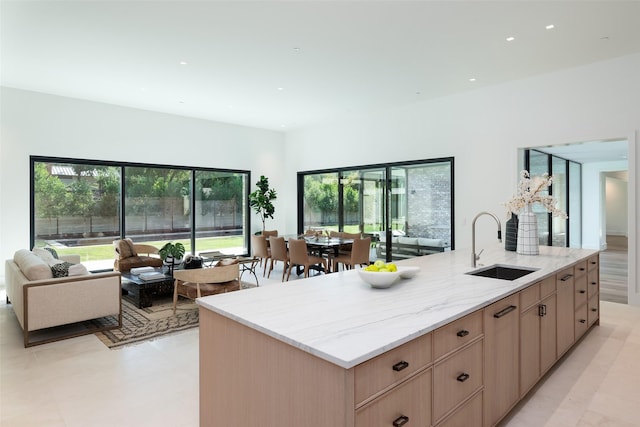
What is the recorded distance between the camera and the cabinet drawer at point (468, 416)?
1.78 meters

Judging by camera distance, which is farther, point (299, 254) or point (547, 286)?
point (299, 254)

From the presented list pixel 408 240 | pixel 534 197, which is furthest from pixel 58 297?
pixel 408 240

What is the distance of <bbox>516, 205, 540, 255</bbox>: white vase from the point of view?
3.80 m

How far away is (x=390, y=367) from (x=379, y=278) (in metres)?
0.83

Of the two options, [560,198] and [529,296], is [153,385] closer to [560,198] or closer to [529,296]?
[529,296]

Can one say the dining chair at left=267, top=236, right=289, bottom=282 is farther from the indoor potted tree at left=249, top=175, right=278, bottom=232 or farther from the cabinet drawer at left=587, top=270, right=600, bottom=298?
the cabinet drawer at left=587, top=270, right=600, bottom=298

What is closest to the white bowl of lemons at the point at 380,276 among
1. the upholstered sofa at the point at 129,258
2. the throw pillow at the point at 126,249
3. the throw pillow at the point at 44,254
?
the throw pillow at the point at 44,254

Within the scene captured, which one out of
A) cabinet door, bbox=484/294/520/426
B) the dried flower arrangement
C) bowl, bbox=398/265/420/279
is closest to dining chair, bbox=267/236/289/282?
the dried flower arrangement

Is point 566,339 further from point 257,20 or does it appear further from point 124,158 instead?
point 124,158

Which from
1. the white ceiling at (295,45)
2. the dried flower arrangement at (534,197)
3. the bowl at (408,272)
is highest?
the white ceiling at (295,45)

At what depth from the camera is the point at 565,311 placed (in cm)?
317

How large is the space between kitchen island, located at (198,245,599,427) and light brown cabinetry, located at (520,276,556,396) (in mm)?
13

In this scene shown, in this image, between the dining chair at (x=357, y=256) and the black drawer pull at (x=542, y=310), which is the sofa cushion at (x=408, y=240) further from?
the black drawer pull at (x=542, y=310)

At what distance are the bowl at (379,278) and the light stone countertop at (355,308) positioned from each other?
0.04 meters
